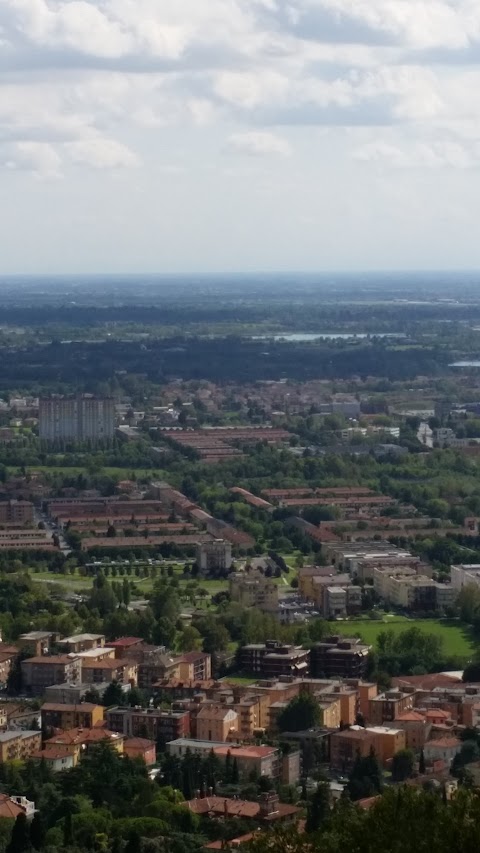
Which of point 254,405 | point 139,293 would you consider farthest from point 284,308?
point 254,405

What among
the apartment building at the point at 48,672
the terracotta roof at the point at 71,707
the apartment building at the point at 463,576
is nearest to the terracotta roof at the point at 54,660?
the apartment building at the point at 48,672

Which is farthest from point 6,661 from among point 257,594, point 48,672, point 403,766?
point 403,766

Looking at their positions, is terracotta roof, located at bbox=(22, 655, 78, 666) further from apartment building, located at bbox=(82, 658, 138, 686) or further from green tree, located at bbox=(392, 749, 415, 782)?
green tree, located at bbox=(392, 749, 415, 782)

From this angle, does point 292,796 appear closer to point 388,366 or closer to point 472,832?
point 472,832

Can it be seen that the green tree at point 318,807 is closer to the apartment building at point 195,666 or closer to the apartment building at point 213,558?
the apartment building at point 195,666

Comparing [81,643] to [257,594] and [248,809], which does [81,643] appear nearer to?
[257,594]

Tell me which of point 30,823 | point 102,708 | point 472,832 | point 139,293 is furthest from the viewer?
point 139,293
